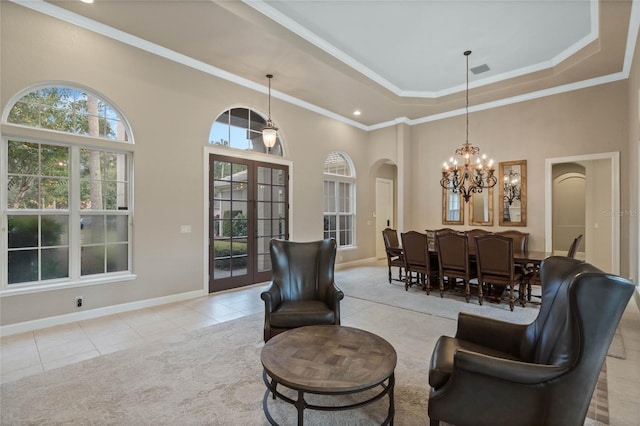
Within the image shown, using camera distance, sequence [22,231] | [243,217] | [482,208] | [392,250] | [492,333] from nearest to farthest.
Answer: [492,333]
[22,231]
[243,217]
[392,250]
[482,208]

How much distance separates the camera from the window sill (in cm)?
332

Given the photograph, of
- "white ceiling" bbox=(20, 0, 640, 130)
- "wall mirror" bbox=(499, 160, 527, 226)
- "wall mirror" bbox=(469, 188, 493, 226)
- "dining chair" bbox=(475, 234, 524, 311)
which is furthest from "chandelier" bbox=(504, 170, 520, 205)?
"dining chair" bbox=(475, 234, 524, 311)

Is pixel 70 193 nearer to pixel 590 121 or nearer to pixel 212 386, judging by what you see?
pixel 212 386

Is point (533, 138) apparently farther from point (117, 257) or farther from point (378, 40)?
point (117, 257)

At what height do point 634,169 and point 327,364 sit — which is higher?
point 634,169

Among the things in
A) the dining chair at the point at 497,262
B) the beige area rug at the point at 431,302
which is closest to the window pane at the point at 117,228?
the beige area rug at the point at 431,302

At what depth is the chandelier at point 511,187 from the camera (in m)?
6.18

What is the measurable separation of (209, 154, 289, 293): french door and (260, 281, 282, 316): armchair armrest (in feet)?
7.87

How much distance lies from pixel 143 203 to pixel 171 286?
131 cm

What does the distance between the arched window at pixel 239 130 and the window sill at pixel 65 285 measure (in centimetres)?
245

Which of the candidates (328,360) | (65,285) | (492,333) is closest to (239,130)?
(65,285)

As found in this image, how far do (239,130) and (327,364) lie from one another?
4665 millimetres

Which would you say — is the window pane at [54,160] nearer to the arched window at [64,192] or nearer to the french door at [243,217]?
the arched window at [64,192]

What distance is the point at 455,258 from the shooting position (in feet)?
15.2
